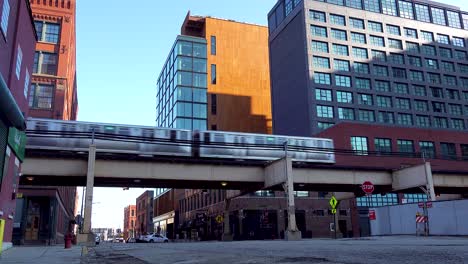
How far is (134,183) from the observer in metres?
41.0

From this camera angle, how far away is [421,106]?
76.8 meters

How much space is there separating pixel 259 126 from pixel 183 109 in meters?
18.0

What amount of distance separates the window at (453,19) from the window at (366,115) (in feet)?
101

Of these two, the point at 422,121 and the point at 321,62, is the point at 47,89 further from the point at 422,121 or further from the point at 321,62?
the point at 422,121

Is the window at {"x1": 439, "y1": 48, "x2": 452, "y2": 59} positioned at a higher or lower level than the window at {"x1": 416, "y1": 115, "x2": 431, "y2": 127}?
higher

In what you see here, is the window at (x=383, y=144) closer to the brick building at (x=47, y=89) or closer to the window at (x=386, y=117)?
the window at (x=386, y=117)

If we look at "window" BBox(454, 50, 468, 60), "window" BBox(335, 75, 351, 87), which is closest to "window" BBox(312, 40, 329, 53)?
"window" BBox(335, 75, 351, 87)

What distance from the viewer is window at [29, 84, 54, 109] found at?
147ft

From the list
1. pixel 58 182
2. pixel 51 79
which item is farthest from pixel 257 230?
pixel 51 79

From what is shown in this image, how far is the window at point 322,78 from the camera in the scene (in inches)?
2827

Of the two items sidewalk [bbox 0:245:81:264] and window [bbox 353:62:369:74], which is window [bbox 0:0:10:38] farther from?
window [bbox 353:62:369:74]

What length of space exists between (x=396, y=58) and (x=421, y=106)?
397 inches

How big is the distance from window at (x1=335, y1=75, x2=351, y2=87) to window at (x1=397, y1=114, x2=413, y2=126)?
10.8 metres

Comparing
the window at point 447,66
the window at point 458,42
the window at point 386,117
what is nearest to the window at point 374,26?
the window at point 447,66
